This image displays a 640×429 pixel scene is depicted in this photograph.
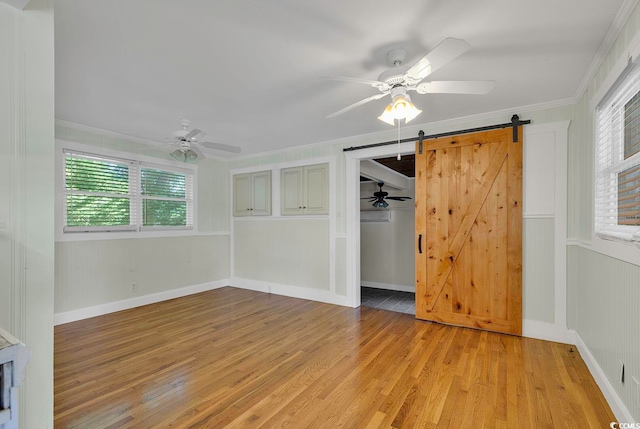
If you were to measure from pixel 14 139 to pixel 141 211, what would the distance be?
10.8ft

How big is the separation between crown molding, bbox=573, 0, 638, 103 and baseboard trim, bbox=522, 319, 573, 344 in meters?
2.24

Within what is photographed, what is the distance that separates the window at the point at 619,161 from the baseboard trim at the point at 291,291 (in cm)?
300

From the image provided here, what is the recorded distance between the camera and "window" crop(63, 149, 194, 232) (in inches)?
144

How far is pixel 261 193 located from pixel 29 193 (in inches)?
153

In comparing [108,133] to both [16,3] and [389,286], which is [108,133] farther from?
[389,286]

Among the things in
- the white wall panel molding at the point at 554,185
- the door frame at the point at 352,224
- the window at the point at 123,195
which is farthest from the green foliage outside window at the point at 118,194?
the white wall panel molding at the point at 554,185

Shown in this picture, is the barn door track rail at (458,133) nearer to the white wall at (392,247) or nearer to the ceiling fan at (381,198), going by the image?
the ceiling fan at (381,198)

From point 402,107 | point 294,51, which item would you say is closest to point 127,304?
point 294,51

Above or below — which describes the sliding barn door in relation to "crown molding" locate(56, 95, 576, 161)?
below

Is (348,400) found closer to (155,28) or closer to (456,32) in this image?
(456,32)

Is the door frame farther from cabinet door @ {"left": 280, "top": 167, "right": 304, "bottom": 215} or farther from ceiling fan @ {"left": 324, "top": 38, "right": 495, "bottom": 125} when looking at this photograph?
ceiling fan @ {"left": 324, "top": 38, "right": 495, "bottom": 125}

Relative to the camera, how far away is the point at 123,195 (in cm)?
411

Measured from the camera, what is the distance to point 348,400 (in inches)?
80.2

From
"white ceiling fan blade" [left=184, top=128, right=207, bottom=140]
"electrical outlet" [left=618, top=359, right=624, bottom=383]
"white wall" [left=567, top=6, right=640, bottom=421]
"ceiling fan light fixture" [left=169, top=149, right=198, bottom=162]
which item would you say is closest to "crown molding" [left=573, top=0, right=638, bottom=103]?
"white wall" [left=567, top=6, right=640, bottom=421]
